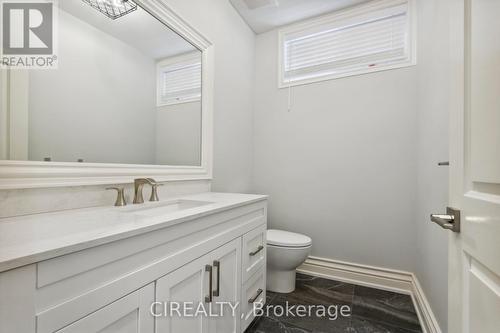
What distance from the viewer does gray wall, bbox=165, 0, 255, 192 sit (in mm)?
1813

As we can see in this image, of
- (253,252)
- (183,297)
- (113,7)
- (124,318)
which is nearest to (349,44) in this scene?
(113,7)

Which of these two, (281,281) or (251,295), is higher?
(251,295)

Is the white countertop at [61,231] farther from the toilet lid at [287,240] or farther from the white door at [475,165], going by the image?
the toilet lid at [287,240]

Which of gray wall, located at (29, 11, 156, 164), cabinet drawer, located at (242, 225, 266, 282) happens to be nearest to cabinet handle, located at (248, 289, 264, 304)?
cabinet drawer, located at (242, 225, 266, 282)

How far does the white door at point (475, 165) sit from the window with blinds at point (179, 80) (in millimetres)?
1417

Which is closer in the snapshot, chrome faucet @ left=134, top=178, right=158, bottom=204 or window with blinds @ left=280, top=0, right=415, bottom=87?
chrome faucet @ left=134, top=178, right=158, bottom=204

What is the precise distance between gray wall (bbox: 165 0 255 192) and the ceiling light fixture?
0.37 m

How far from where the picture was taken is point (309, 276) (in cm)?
220

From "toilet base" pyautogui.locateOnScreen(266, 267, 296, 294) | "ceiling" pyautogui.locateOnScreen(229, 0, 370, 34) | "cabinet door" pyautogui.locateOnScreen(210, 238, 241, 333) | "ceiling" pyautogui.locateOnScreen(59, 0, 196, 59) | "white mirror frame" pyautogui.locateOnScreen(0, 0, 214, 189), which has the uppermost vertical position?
"ceiling" pyautogui.locateOnScreen(229, 0, 370, 34)

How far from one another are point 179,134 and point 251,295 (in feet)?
3.81

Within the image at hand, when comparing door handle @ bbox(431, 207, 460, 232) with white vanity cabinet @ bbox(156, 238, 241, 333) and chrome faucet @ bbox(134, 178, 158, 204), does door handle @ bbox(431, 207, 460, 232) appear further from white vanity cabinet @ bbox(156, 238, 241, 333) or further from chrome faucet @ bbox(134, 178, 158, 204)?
chrome faucet @ bbox(134, 178, 158, 204)

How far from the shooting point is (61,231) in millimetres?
→ 637

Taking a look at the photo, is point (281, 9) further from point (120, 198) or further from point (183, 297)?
point (183, 297)

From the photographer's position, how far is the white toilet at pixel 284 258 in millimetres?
1804
